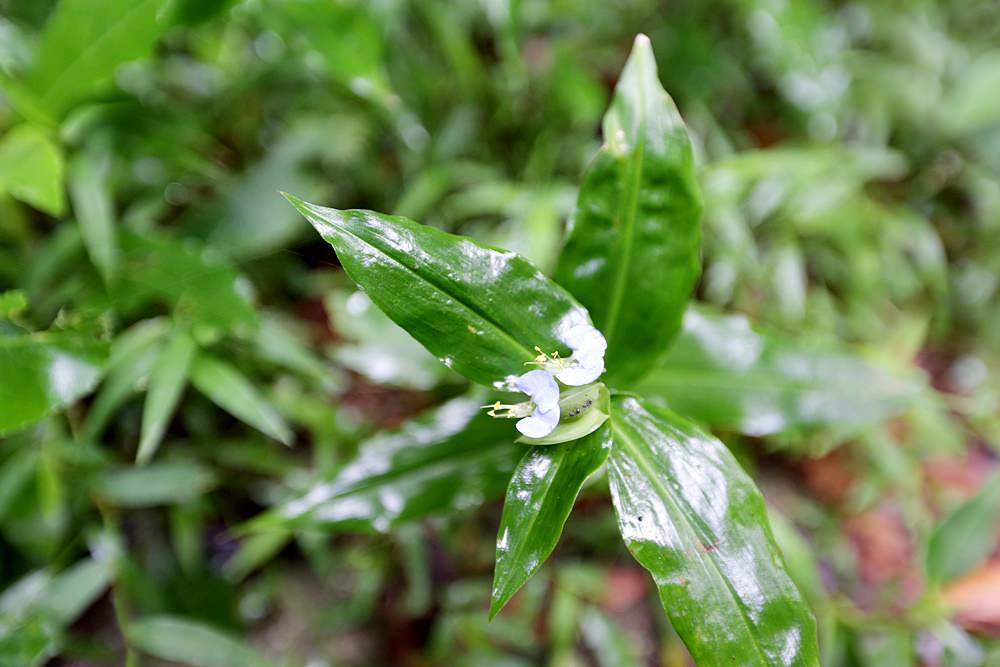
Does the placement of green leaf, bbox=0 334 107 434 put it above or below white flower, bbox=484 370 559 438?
below

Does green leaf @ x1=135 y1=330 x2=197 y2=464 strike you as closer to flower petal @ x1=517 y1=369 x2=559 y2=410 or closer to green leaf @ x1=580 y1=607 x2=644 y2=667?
flower petal @ x1=517 y1=369 x2=559 y2=410

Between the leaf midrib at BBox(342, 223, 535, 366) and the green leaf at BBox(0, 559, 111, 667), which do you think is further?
the green leaf at BBox(0, 559, 111, 667)

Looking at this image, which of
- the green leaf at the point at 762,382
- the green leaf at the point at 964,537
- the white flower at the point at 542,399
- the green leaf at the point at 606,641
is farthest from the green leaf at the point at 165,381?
the green leaf at the point at 964,537

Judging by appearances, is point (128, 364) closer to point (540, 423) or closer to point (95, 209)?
point (95, 209)

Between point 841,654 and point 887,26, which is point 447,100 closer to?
point 887,26

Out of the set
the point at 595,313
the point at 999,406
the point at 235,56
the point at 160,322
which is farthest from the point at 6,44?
the point at 999,406

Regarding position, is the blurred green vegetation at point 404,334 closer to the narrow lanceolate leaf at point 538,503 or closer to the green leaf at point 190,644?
the green leaf at point 190,644

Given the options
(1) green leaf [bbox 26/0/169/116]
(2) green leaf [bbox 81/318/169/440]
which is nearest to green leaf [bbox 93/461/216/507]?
(2) green leaf [bbox 81/318/169/440]
